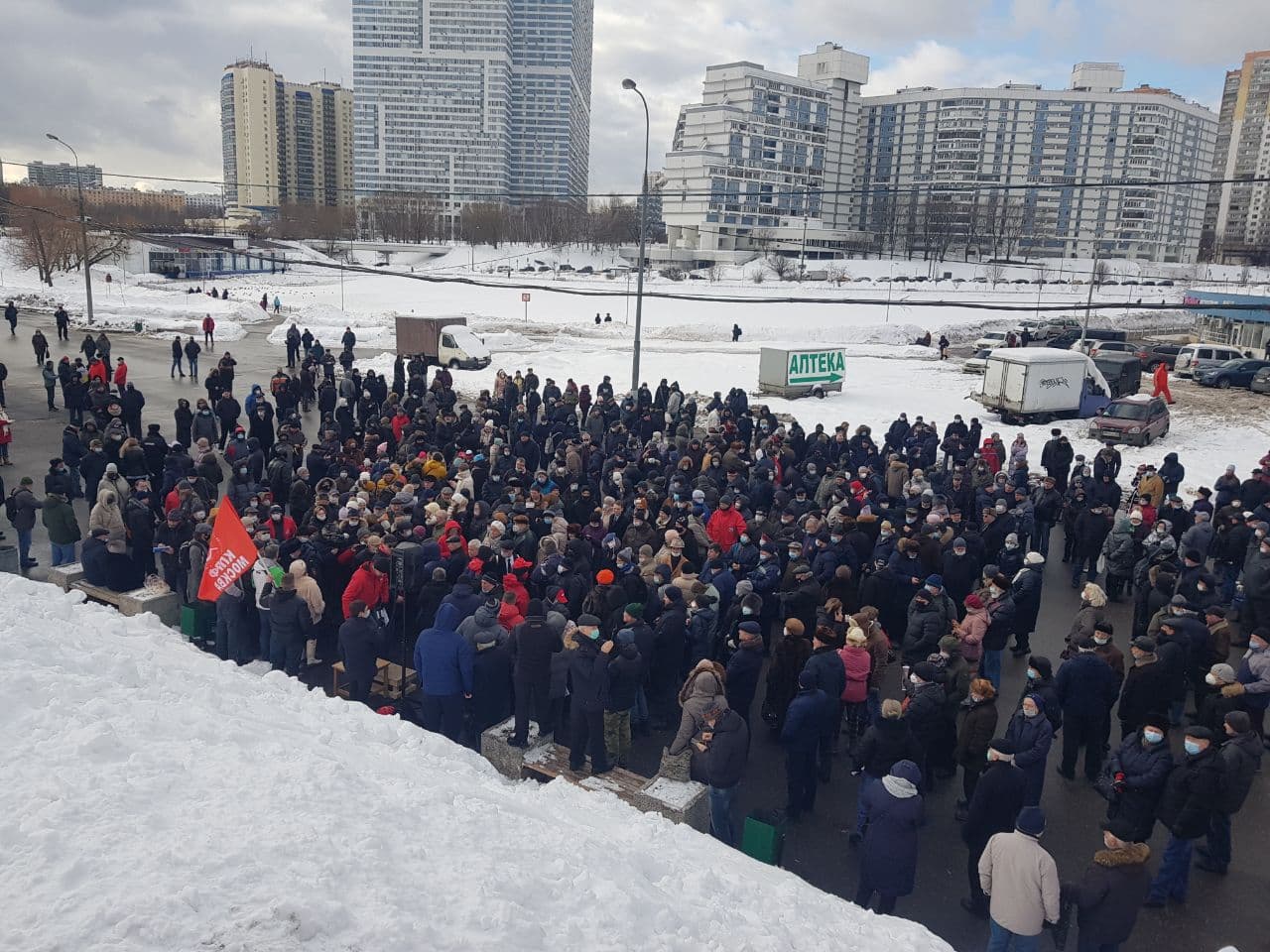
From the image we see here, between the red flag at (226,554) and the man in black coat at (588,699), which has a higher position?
the red flag at (226,554)

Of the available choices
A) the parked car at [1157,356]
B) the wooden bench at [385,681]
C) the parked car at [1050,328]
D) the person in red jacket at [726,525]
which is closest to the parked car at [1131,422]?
the person in red jacket at [726,525]

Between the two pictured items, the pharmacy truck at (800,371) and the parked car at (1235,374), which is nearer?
the pharmacy truck at (800,371)

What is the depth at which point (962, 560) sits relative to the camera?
11078mm

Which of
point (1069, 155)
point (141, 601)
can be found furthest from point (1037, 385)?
point (1069, 155)

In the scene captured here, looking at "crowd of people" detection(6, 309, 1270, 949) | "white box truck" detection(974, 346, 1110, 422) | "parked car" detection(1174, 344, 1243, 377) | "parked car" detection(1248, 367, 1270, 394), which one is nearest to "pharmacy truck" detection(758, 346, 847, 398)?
"white box truck" detection(974, 346, 1110, 422)

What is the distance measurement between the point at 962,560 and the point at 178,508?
10.1 metres

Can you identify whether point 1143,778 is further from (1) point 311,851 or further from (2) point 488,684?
(1) point 311,851

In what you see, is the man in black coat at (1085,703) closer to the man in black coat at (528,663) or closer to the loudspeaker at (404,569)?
the man in black coat at (528,663)

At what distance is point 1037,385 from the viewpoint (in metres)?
24.9

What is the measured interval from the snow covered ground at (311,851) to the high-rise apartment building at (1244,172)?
185665 millimetres

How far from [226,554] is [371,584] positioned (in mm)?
1510

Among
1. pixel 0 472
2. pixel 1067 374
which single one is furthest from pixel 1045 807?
pixel 1067 374

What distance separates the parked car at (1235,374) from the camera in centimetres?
3294

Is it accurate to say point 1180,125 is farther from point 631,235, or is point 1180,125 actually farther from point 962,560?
point 962,560
